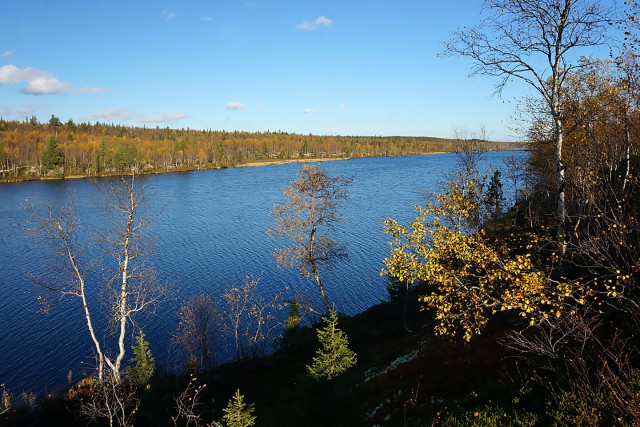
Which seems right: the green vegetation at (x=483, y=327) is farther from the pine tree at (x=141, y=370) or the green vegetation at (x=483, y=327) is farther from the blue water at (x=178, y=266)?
the blue water at (x=178, y=266)

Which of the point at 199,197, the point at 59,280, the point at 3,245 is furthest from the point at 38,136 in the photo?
the point at 59,280

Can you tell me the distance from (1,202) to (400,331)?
8771 cm

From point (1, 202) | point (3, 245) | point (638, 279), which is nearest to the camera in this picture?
point (638, 279)

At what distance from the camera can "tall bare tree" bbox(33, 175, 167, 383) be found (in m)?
19.3

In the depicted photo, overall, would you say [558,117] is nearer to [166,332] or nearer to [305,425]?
[305,425]

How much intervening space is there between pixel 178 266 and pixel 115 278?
1922cm

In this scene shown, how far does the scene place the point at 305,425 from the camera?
48.2 ft

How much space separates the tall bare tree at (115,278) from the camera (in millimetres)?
19338

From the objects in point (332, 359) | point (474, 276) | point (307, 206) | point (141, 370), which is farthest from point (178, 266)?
point (474, 276)

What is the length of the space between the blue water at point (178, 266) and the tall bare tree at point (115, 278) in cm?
133

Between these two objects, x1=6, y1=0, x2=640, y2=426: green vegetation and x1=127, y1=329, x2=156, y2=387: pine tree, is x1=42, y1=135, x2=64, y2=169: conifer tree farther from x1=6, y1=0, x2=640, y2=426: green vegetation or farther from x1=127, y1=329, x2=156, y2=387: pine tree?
x1=127, y1=329, x2=156, y2=387: pine tree

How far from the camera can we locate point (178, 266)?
144ft

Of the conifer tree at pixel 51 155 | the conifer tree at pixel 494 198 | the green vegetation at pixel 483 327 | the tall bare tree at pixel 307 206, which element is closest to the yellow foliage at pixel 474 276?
the green vegetation at pixel 483 327

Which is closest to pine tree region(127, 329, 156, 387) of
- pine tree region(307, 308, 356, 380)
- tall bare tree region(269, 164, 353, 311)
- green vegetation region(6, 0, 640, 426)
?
green vegetation region(6, 0, 640, 426)
